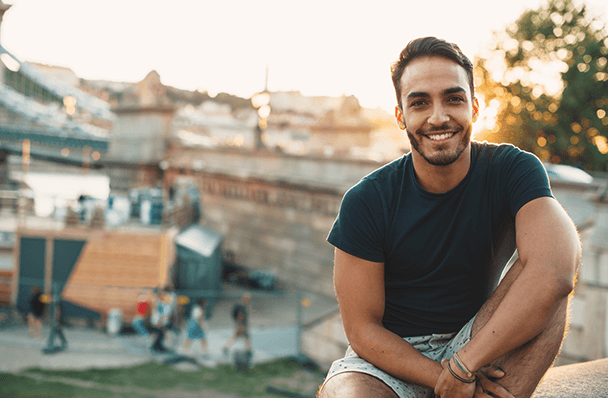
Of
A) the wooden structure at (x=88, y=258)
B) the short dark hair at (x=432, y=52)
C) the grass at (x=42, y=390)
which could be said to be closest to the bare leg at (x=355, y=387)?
the short dark hair at (x=432, y=52)

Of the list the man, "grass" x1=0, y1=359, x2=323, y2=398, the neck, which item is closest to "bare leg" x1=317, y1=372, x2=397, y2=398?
the man

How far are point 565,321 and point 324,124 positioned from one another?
51.2ft

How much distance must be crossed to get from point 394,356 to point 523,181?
874 mm

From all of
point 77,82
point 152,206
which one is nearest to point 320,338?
point 152,206

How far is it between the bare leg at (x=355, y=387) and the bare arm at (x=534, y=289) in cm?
34

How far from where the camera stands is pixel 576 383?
8.02 feet

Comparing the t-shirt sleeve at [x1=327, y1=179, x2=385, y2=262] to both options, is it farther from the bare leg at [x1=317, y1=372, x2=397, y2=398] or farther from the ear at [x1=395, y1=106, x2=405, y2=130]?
the bare leg at [x1=317, y1=372, x2=397, y2=398]

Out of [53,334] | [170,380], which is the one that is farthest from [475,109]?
[53,334]

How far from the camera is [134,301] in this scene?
44.3 feet

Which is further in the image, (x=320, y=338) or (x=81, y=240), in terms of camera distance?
(x=81, y=240)

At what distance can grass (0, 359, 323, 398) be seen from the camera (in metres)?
9.27

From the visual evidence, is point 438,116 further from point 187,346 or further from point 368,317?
point 187,346

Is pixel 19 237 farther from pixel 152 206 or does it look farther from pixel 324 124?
pixel 324 124

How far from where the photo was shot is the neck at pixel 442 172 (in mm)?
2053
